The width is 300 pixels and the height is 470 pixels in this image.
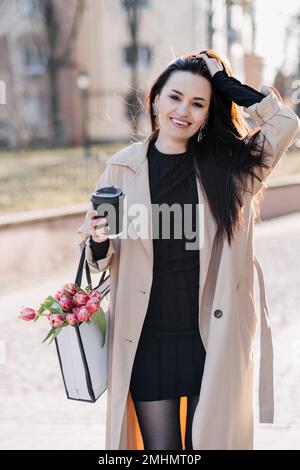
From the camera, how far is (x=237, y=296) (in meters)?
2.38

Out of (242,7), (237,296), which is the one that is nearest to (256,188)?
(237,296)

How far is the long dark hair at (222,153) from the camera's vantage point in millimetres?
2361

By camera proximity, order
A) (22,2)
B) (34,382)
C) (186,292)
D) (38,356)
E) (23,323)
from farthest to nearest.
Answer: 1. (22,2)
2. (23,323)
3. (38,356)
4. (34,382)
5. (186,292)

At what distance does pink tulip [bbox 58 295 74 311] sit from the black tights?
0.42 m

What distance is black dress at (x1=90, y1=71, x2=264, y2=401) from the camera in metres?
2.36

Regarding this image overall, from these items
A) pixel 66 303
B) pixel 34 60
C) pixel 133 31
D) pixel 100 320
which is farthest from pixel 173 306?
pixel 34 60

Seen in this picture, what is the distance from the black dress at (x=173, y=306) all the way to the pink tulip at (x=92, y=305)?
16 centimetres

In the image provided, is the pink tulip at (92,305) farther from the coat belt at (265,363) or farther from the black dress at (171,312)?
the coat belt at (265,363)

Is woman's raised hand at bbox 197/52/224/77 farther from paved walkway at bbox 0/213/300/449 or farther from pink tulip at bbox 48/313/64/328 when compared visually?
paved walkway at bbox 0/213/300/449

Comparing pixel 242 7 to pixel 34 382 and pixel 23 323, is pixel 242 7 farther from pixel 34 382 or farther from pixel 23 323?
pixel 34 382

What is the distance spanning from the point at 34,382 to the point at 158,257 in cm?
311

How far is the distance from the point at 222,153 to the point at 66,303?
0.77 metres
